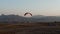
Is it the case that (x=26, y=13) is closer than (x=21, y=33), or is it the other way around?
(x=21, y=33)

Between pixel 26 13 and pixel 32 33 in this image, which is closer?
pixel 32 33

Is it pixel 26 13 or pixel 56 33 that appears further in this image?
pixel 26 13

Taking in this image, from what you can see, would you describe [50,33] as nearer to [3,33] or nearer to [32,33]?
[32,33]

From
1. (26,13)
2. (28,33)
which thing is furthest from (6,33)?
(26,13)

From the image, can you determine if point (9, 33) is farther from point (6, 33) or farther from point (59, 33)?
point (59, 33)

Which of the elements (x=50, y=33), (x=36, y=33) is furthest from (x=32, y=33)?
(x=50, y=33)

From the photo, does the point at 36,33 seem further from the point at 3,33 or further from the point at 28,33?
the point at 3,33

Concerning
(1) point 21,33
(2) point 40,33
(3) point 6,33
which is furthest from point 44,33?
(3) point 6,33
